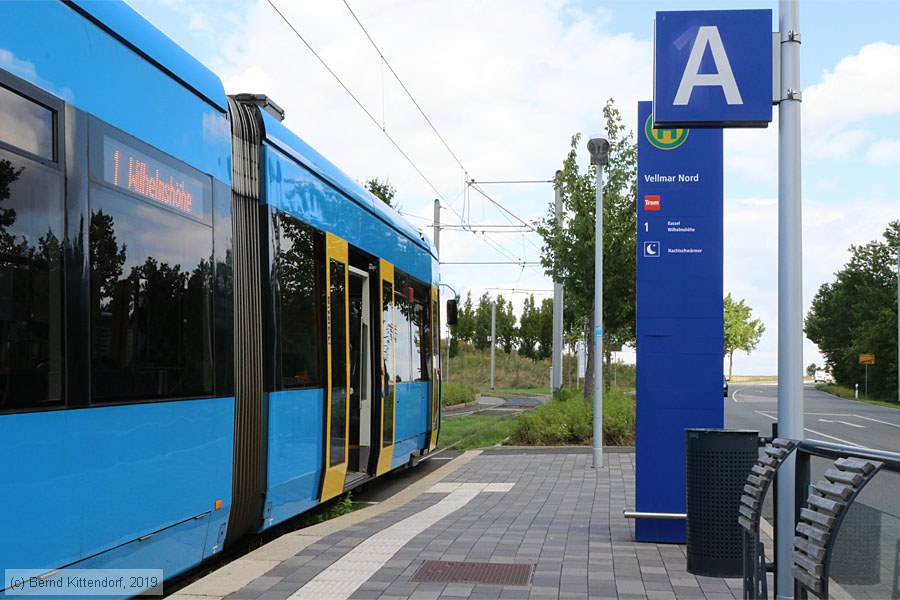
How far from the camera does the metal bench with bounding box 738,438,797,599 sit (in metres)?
5.21

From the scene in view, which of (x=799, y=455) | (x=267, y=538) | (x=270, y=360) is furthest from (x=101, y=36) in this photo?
(x=267, y=538)

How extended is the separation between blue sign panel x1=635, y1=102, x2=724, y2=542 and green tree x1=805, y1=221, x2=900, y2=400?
58.2m

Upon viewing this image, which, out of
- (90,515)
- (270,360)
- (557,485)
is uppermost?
(270,360)

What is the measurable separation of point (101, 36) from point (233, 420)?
2875mm

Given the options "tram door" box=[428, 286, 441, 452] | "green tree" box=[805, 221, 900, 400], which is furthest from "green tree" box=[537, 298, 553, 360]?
"tram door" box=[428, 286, 441, 452]

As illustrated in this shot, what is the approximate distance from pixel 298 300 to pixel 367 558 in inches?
94.6

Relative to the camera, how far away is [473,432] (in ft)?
80.9

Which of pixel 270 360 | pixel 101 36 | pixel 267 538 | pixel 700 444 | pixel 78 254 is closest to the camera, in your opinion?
pixel 78 254

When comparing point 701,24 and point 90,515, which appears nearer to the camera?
point 90,515

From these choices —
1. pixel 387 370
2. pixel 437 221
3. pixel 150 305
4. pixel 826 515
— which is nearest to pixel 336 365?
pixel 387 370

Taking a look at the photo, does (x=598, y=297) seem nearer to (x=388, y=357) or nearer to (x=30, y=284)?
(x=388, y=357)

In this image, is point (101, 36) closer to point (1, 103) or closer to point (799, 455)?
point (1, 103)

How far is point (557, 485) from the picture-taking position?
43.8ft

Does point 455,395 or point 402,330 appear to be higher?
point 402,330
